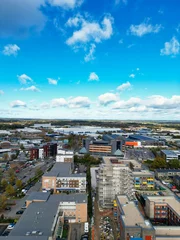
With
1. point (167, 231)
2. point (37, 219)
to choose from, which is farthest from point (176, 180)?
point (37, 219)

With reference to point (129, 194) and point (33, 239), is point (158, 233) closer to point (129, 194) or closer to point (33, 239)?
point (129, 194)

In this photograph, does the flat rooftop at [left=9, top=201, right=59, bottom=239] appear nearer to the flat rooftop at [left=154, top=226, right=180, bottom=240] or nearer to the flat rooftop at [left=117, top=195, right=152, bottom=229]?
the flat rooftop at [left=117, top=195, right=152, bottom=229]

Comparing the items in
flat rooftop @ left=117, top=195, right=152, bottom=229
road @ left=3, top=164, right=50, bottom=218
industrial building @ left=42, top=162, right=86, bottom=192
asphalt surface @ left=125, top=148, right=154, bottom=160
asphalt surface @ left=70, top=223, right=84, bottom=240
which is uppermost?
flat rooftop @ left=117, top=195, right=152, bottom=229

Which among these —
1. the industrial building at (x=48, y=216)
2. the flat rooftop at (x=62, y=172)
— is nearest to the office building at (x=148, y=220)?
the industrial building at (x=48, y=216)

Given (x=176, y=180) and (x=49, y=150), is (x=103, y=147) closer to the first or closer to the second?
(x=49, y=150)

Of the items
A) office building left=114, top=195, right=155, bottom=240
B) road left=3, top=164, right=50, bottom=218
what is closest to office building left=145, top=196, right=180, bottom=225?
office building left=114, top=195, right=155, bottom=240

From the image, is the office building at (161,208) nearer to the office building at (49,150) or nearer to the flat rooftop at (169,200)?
the flat rooftop at (169,200)
